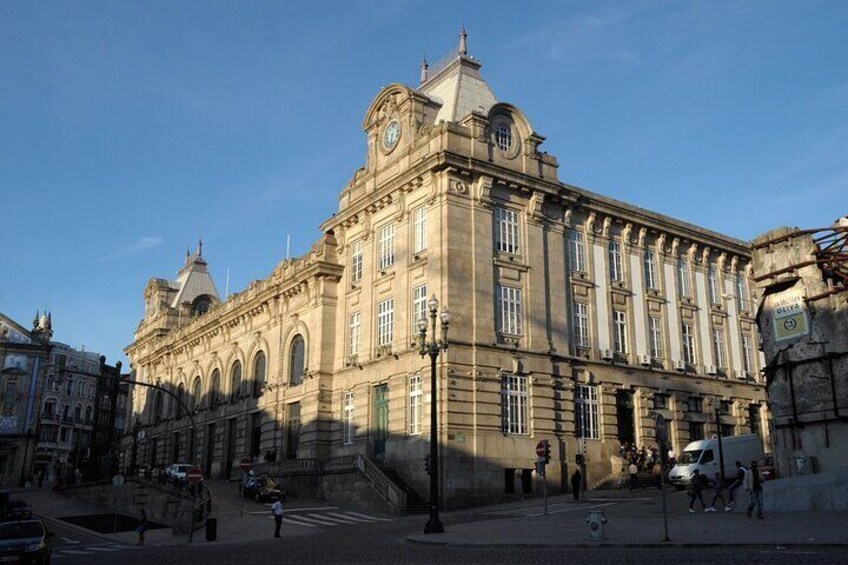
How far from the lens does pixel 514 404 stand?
39.5 meters

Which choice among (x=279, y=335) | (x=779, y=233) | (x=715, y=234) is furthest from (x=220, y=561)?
(x=715, y=234)

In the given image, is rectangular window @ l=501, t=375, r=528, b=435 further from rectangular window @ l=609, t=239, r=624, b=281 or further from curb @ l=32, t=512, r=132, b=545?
curb @ l=32, t=512, r=132, b=545

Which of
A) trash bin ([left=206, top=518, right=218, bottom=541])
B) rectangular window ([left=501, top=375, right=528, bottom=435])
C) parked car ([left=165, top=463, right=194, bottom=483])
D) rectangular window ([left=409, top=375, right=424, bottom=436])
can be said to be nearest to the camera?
trash bin ([left=206, top=518, right=218, bottom=541])

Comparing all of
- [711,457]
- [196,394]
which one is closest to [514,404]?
[711,457]

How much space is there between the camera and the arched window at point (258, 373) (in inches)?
2202

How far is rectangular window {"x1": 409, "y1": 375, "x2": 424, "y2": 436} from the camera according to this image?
38.8m

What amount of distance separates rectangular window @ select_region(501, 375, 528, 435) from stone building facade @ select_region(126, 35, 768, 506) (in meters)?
0.09

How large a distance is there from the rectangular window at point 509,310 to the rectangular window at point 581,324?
4.40 m

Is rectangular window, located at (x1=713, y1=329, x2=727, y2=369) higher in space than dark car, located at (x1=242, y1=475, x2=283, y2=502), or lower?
higher

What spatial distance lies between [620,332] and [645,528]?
24.3 meters

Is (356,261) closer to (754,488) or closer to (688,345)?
(688,345)

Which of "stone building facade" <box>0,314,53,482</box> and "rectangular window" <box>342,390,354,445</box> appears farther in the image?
"stone building facade" <box>0,314,53,482</box>

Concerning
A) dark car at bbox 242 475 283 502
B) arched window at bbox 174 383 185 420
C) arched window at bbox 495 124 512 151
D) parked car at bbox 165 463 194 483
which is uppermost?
arched window at bbox 495 124 512 151

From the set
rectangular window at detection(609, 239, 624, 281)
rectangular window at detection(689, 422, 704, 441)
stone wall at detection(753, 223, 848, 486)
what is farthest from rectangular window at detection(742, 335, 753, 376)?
stone wall at detection(753, 223, 848, 486)
